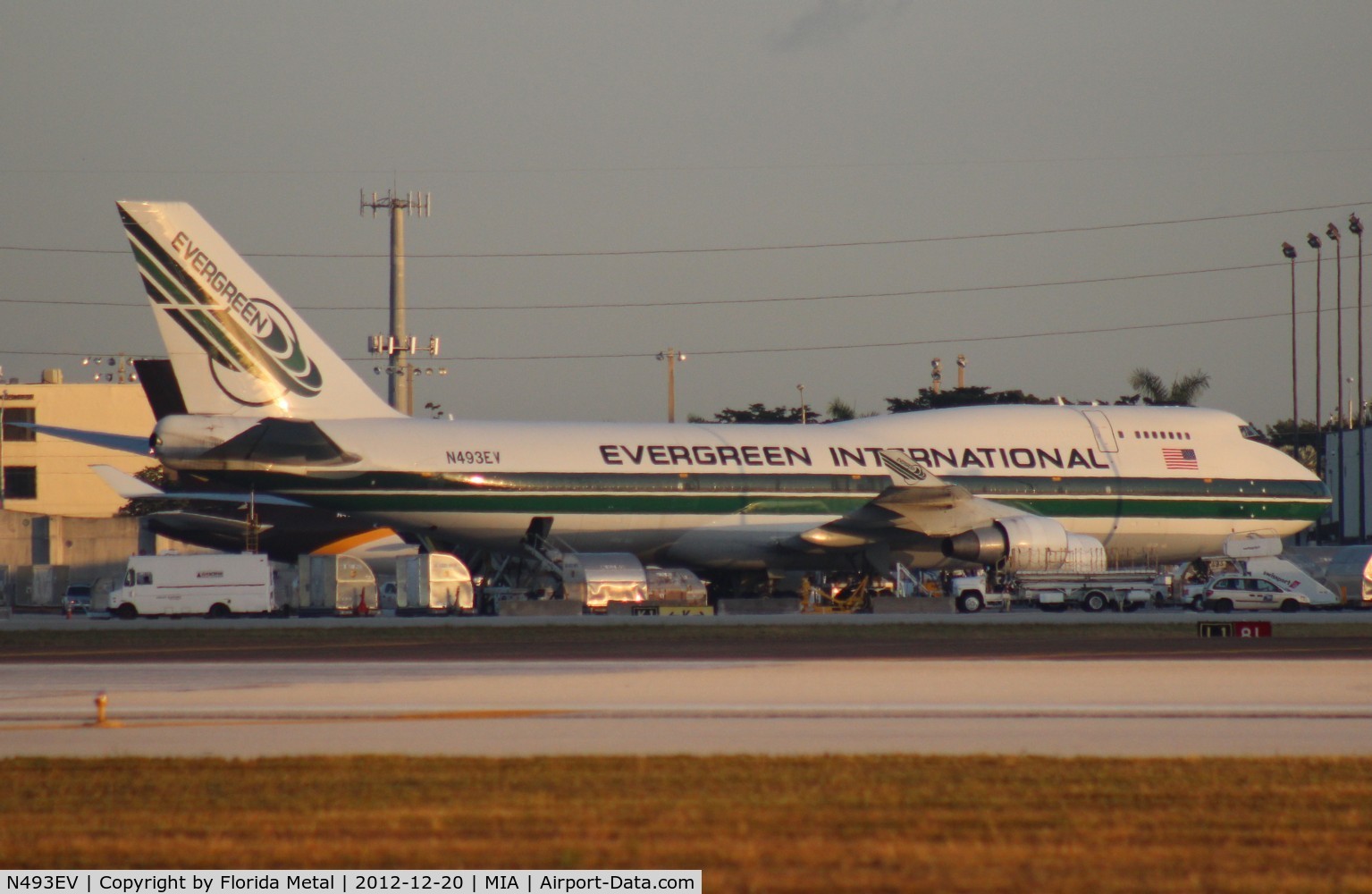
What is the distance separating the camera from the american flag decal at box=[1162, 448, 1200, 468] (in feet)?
151

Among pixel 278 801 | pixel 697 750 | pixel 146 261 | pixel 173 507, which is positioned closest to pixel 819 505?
pixel 146 261

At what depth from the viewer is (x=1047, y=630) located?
3278cm

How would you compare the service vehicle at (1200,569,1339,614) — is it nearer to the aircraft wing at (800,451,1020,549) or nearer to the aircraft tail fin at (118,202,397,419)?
the aircraft wing at (800,451,1020,549)

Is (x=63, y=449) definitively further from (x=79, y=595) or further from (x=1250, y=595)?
(x=1250, y=595)

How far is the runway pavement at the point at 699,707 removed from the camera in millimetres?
14078

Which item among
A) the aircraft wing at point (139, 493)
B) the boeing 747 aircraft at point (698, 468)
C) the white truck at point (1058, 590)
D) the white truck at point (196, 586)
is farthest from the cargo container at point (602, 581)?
the aircraft wing at point (139, 493)

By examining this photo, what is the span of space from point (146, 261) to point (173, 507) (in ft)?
155

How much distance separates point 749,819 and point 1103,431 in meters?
37.6

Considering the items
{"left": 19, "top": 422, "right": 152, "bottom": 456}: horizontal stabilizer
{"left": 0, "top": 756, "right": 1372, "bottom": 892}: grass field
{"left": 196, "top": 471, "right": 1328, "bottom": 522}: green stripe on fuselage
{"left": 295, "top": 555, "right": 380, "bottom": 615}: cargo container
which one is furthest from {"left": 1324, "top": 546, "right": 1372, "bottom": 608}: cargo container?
{"left": 0, "top": 756, "right": 1372, "bottom": 892}: grass field

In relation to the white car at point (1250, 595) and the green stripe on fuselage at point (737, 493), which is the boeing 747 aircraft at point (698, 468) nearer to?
the green stripe on fuselage at point (737, 493)

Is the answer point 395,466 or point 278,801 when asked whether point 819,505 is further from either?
point 278,801

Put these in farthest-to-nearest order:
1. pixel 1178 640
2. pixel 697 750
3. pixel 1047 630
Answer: pixel 1047 630, pixel 1178 640, pixel 697 750

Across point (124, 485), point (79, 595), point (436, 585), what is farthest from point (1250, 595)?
point (79, 595)

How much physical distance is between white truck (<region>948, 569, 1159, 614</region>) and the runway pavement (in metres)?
15.9
